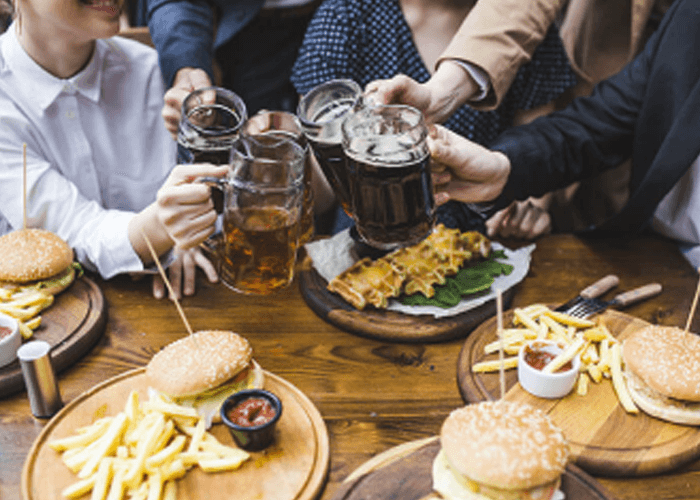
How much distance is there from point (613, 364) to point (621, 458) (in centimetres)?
32

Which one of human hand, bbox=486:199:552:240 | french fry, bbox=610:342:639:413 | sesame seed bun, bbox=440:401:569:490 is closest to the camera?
sesame seed bun, bbox=440:401:569:490

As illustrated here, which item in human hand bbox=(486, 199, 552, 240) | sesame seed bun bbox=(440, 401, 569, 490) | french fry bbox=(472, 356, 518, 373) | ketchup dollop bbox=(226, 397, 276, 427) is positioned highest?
sesame seed bun bbox=(440, 401, 569, 490)

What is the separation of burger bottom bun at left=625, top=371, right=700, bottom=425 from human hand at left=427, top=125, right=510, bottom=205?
76 centimetres

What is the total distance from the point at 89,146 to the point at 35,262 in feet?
2.34

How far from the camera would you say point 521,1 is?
240 cm

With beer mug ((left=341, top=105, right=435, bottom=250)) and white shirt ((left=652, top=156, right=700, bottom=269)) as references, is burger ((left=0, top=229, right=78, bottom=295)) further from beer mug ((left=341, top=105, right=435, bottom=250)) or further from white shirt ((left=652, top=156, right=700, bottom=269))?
white shirt ((left=652, top=156, right=700, bottom=269))

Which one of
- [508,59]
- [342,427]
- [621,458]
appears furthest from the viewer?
[508,59]

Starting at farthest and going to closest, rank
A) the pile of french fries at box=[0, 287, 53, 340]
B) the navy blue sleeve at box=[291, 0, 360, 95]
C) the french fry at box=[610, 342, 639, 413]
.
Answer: the navy blue sleeve at box=[291, 0, 360, 95]
the pile of french fries at box=[0, 287, 53, 340]
the french fry at box=[610, 342, 639, 413]

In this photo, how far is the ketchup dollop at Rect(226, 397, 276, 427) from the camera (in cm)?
144

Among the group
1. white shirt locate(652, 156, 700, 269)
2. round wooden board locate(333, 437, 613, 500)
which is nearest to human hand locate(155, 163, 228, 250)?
round wooden board locate(333, 437, 613, 500)

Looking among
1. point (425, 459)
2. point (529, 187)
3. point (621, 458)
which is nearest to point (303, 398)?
point (425, 459)

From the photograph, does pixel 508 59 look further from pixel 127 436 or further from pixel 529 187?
pixel 127 436

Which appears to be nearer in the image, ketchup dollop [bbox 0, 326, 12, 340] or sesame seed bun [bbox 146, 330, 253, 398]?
sesame seed bun [bbox 146, 330, 253, 398]

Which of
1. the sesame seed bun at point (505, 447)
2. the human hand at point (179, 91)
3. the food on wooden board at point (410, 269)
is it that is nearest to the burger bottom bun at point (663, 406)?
the sesame seed bun at point (505, 447)
